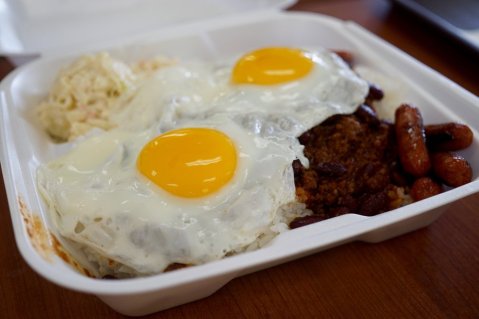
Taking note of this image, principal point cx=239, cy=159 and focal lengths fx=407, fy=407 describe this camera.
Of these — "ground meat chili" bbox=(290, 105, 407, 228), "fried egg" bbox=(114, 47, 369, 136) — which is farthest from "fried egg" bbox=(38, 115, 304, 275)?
"fried egg" bbox=(114, 47, 369, 136)

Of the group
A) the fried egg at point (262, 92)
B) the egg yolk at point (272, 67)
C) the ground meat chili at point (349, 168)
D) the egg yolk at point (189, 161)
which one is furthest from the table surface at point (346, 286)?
the egg yolk at point (272, 67)

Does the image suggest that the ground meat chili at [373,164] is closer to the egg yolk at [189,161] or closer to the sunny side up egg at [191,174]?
the sunny side up egg at [191,174]

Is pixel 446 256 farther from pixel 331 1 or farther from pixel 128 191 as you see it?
pixel 331 1

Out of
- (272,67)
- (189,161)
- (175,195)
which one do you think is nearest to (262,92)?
(272,67)

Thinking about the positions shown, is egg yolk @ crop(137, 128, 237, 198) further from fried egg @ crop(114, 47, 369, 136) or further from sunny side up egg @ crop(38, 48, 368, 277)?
fried egg @ crop(114, 47, 369, 136)

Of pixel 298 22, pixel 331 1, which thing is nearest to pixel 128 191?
pixel 298 22

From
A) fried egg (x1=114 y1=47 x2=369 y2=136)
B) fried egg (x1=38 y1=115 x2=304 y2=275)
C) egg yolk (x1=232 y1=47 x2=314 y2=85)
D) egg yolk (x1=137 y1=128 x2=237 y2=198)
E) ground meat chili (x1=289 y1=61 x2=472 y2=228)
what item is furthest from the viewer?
egg yolk (x1=232 y1=47 x2=314 y2=85)
